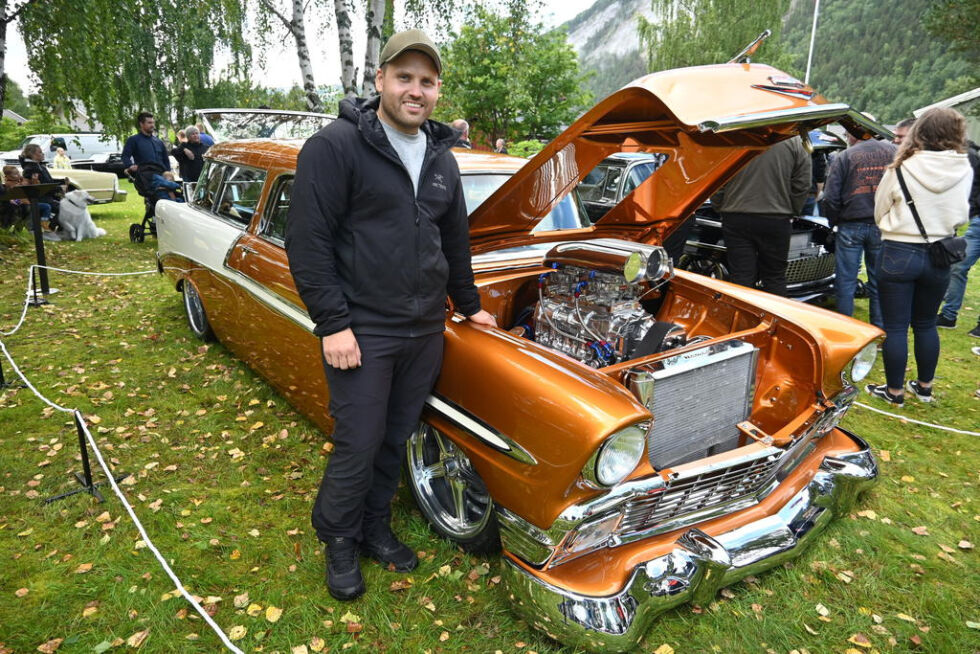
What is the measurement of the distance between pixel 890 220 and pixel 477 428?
10.7 feet

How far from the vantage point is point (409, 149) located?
2184 millimetres

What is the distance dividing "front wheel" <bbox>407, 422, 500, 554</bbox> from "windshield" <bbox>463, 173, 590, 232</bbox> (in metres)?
1.26

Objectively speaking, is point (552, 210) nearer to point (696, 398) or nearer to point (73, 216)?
point (696, 398)

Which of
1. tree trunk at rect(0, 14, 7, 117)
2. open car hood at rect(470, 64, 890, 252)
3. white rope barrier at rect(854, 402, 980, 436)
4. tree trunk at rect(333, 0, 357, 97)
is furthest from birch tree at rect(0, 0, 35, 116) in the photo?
white rope barrier at rect(854, 402, 980, 436)

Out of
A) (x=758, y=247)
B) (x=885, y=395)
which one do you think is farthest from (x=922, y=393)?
(x=758, y=247)

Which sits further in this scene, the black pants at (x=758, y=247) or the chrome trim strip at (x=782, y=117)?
the black pants at (x=758, y=247)

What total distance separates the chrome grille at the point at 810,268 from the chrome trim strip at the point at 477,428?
4780 mm

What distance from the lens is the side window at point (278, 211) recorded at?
3488 mm

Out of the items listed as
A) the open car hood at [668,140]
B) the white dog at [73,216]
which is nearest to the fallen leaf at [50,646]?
the open car hood at [668,140]

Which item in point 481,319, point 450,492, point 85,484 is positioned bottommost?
point 85,484

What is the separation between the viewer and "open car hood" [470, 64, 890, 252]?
2232mm

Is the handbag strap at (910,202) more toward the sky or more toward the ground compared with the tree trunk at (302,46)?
more toward the ground

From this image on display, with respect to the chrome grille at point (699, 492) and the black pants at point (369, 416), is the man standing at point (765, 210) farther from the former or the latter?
the black pants at point (369, 416)

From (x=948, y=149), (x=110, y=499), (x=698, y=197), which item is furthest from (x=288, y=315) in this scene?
(x=948, y=149)
